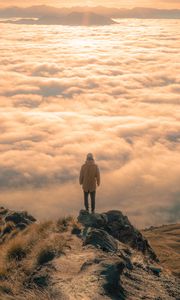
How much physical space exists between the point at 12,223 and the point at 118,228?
391 cm

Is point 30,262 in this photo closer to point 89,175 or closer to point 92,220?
point 92,220

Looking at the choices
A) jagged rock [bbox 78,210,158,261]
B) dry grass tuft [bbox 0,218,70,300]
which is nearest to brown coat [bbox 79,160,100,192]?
jagged rock [bbox 78,210,158,261]

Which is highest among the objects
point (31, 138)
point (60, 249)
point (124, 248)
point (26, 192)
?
point (60, 249)

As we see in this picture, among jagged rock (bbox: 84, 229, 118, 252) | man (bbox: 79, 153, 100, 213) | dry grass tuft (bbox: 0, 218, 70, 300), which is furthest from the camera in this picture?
man (bbox: 79, 153, 100, 213)

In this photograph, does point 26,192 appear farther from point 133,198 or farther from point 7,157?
point 133,198

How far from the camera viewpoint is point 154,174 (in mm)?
166750

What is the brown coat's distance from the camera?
15198 millimetres

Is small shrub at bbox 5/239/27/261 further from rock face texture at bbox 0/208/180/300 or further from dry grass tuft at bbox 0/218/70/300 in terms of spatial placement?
rock face texture at bbox 0/208/180/300

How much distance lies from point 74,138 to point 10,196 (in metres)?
42.9

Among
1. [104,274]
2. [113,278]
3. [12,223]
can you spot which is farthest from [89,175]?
[113,278]

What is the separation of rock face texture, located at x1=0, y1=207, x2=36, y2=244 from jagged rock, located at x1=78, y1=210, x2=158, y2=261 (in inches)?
93.9

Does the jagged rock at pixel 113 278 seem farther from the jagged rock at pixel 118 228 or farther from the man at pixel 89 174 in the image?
the man at pixel 89 174

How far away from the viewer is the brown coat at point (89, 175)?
598 inches

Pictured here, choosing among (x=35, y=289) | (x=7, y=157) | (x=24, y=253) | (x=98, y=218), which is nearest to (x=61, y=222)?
(x=98, y=218)
